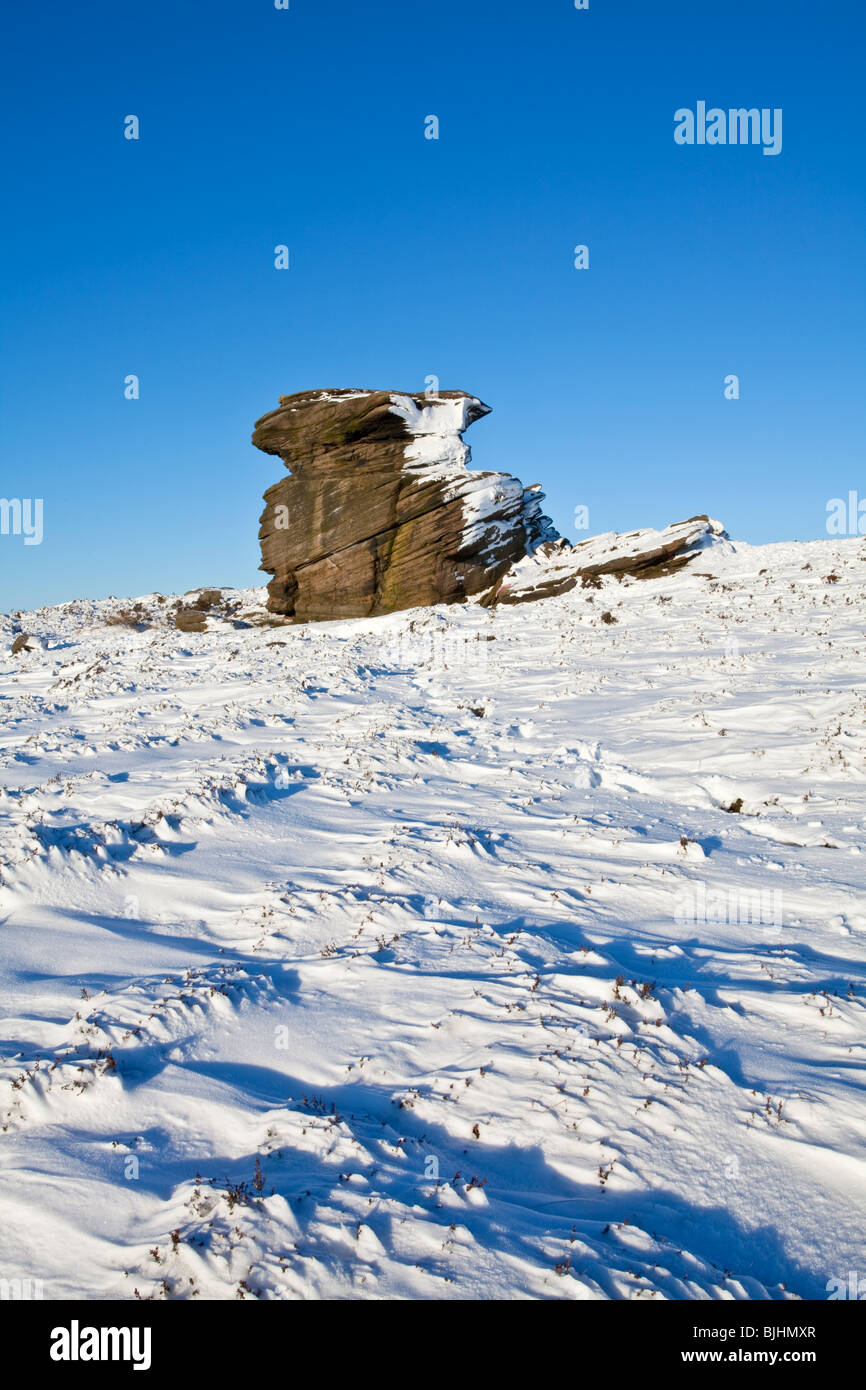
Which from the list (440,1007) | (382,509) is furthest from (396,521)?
(440,1007)

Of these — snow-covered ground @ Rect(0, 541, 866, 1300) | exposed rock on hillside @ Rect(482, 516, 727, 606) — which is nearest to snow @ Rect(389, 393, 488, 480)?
exposed rock on hillside @ Rect(482, 516, 727, 606)

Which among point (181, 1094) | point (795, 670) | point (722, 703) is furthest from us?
point (795, 670)

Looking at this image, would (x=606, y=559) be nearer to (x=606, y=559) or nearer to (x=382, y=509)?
(x=606, y=559)

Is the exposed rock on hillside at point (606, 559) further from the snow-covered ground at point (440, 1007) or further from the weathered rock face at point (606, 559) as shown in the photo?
the snow-covered ground at point (440, 1007)

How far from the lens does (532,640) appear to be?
23.2m

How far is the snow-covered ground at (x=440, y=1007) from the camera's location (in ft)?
11.6

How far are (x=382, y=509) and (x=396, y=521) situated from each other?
3.18 feet

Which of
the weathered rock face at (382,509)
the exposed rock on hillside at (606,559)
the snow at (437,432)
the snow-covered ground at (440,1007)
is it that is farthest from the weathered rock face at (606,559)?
→ the snow-covered ground at (440,1007)

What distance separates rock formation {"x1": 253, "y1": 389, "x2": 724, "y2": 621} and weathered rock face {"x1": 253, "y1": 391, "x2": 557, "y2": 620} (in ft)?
0.16

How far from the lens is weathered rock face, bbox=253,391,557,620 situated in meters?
34.2

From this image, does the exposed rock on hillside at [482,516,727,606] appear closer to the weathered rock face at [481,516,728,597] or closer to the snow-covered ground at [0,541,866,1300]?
the weathered rock face at [481,516,728,597]
